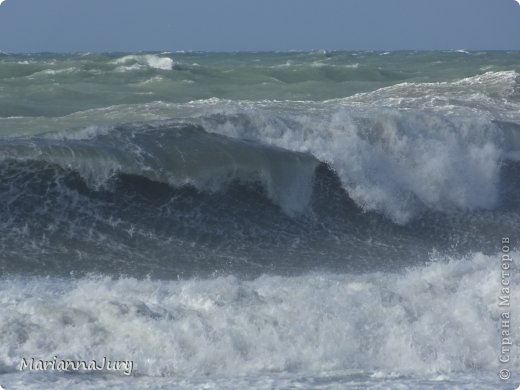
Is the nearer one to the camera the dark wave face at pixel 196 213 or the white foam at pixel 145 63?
the dark wave face at pixel 196 213

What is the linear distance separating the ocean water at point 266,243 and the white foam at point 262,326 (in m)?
0.02

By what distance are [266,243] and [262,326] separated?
3147 mm

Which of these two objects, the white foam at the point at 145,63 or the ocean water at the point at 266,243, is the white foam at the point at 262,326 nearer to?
the ocean water at the point at 266,243

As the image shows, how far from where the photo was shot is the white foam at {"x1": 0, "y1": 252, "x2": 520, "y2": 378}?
5.58m

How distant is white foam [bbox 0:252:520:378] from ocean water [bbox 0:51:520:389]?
0.02m

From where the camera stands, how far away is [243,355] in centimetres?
564

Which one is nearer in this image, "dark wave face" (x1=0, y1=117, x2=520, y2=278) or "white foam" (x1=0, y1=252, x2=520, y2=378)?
"white foam" (x1=0, y1=252, x2=520, y2=378)

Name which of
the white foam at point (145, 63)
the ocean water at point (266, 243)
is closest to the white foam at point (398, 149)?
the ocean water at point (266, 243)

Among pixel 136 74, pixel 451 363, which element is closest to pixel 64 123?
pixel 451 363

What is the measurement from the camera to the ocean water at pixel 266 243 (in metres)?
5.62

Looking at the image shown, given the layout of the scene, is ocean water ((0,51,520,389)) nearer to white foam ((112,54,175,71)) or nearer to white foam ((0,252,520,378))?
white foam ((0,252,520,378))

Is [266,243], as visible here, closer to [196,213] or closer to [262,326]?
[196,213]

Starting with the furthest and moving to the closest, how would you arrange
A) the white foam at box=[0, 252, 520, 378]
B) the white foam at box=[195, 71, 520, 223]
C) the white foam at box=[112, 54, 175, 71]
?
1. the white foam at box=[112, 54, 175, 71]
2. the white foam at box=[195, 71, 520, 223]
3. the white foam at box=[0, 252, 520, 378]

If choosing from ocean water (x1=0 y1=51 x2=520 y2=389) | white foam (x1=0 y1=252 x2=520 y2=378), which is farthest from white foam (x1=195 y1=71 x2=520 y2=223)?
white foam (x1=0 y1=252 x2=520 y2=378)
